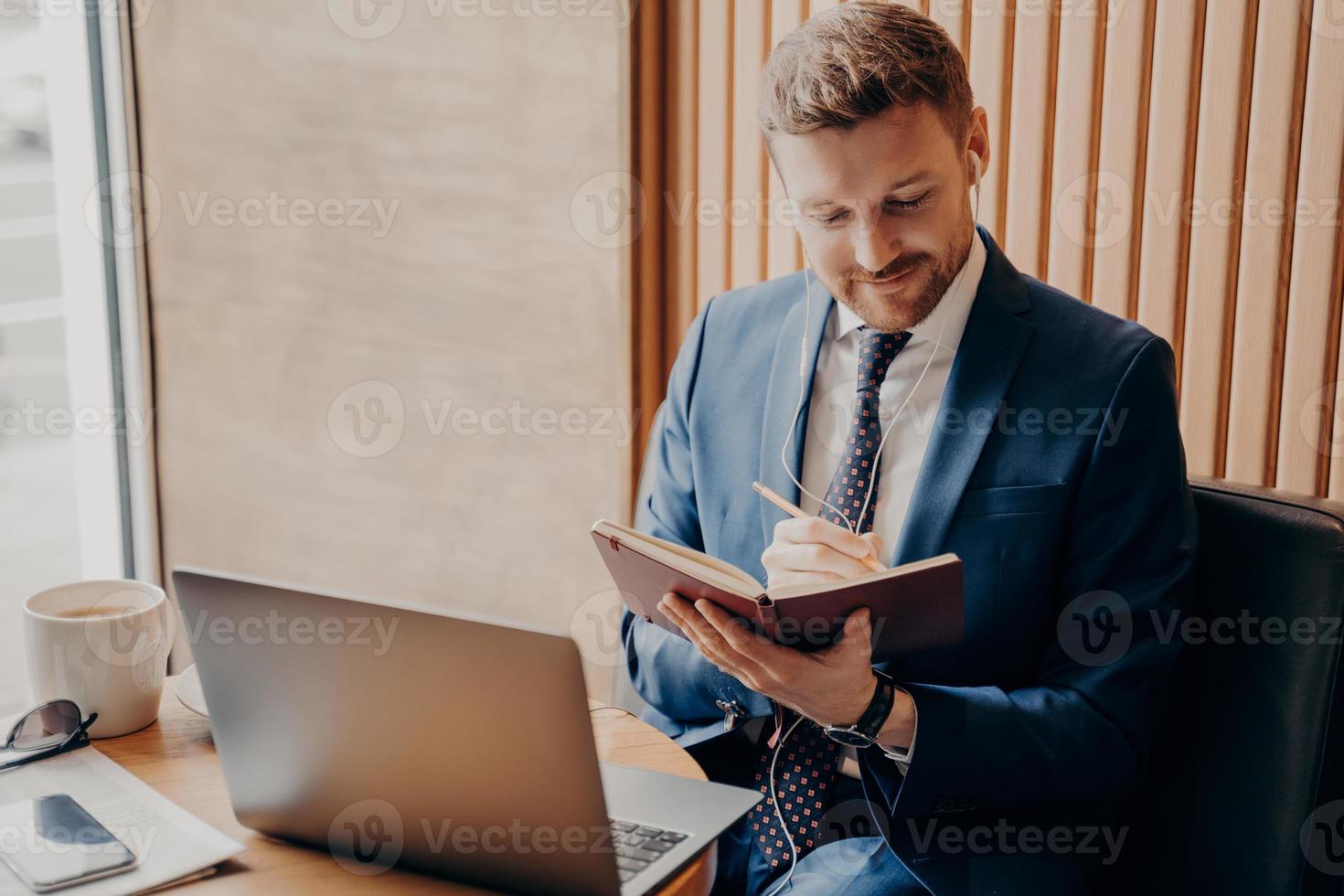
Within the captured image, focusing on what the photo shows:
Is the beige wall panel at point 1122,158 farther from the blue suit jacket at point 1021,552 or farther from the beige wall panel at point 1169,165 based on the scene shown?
the blue suit jacket at point 1021,552

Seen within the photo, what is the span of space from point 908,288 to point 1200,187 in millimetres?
560

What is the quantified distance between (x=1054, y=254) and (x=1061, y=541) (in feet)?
2.10

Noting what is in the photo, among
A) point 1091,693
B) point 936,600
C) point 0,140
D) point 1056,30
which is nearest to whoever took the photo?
point 936,600

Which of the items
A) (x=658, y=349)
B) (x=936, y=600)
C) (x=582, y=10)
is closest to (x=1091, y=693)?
(x=936, y=600)

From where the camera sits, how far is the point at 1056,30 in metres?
1.98

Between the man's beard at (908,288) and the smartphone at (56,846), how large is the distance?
107 cm

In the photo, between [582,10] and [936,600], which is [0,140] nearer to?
[582,10]

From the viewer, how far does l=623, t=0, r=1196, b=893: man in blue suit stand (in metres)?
1.47

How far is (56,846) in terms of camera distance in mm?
1163

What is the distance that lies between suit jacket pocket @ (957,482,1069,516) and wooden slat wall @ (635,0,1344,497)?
497mm

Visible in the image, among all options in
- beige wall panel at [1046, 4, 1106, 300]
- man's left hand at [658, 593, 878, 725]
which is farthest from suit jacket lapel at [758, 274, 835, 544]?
beige wall panel at [1046, 4, 1106, 300]

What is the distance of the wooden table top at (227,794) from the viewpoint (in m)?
1.14

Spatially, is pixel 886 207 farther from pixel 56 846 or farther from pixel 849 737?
pixel 56 846

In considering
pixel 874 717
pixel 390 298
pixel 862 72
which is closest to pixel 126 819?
pixel 874 717
